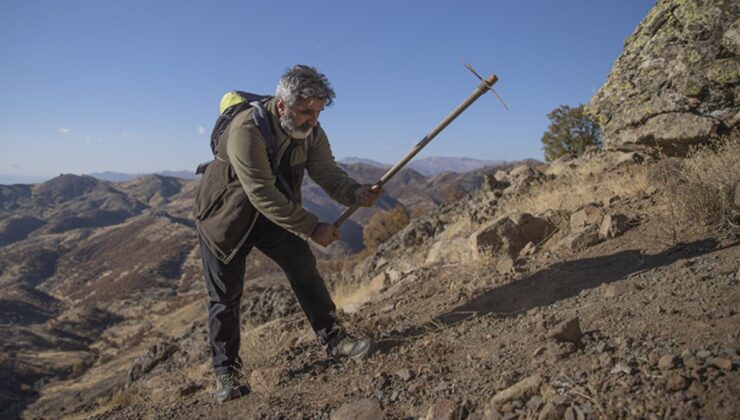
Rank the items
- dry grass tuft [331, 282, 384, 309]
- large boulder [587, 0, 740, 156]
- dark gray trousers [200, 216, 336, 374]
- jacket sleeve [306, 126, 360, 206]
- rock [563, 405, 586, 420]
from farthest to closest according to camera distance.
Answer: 1. dry grass tuft [331, 282, 384, 309]
2. large boulder [587, 0, 740, 156]
3. jacket sleeve [306, 126, 360, 206]
4. dark gray trousers [200, 216, 336, 374]
5. rock [563, 405, 586, 420]

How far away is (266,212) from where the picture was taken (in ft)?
9.34

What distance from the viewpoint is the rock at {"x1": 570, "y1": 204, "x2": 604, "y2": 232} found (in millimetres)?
4589

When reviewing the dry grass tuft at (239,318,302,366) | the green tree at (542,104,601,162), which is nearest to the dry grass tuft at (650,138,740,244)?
the dry grass tuft at (239,318,302,366)

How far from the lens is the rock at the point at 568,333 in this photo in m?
2.40

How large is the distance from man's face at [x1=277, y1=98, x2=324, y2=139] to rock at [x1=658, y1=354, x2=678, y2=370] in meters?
2.26

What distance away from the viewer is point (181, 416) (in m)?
2.89

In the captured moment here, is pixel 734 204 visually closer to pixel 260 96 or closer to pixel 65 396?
pixel 260 96

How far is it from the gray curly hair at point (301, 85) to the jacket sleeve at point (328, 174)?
1.77 feet

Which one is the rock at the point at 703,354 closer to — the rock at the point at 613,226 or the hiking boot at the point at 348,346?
the hiking boot at the point at 348,346

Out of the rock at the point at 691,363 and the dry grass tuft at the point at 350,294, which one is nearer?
the rock at the point at 691,363

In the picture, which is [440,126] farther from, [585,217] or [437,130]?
[585,217]

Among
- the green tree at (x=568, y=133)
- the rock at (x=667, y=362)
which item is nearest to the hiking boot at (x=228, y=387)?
the rock at (x=667, y=362)

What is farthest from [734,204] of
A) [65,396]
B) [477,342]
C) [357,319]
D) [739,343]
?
[65,396]

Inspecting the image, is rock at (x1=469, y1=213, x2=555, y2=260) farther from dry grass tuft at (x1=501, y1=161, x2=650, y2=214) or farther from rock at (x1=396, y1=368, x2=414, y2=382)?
rock at (x1=396, y1=368, x2=414, y2=382)
